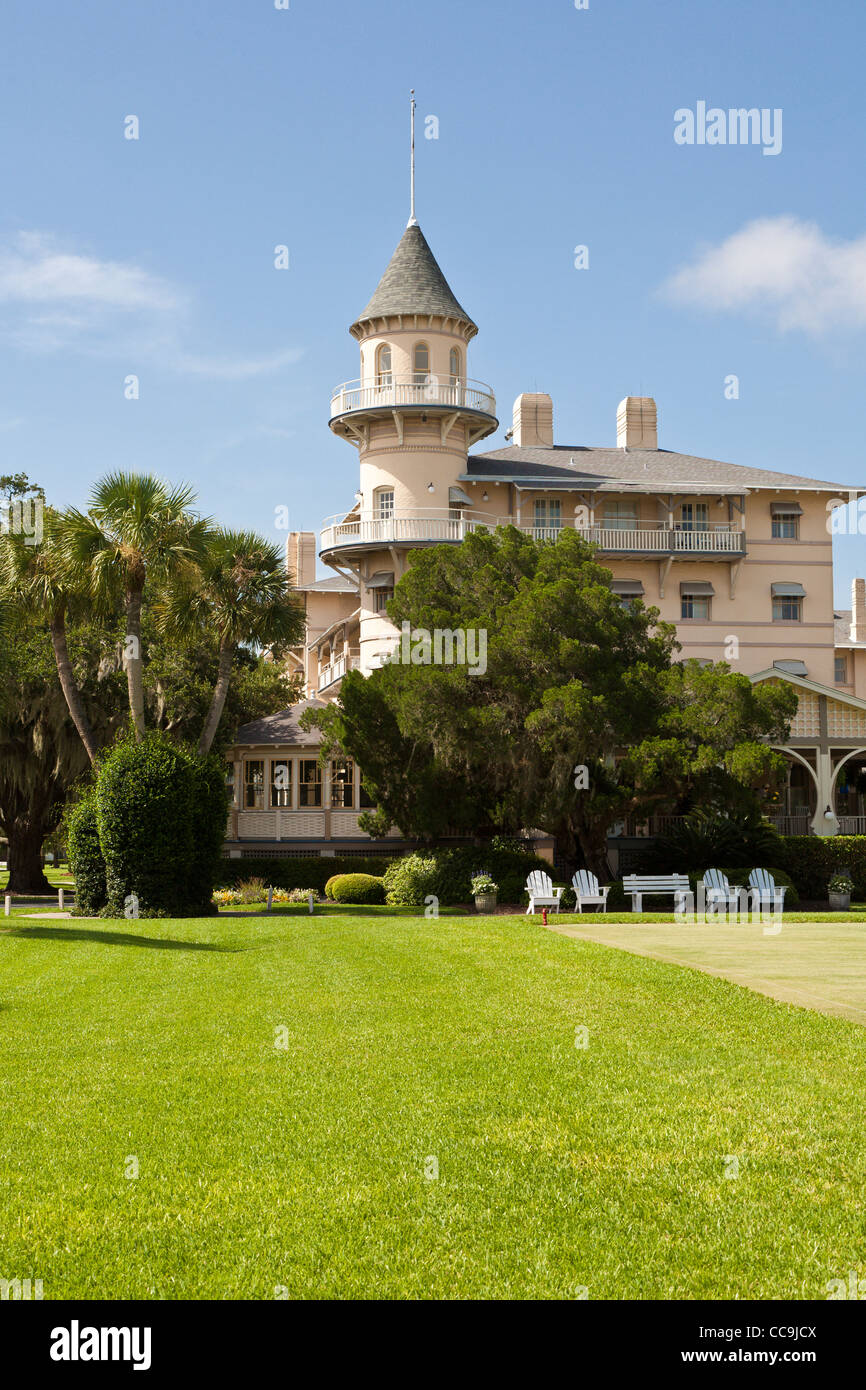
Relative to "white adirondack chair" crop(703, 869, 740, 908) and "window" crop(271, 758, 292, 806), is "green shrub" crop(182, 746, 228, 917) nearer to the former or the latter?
"white adirondack chair" crop(703, 869, 740, 908)

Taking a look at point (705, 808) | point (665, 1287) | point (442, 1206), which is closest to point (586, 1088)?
point (442, 1206)

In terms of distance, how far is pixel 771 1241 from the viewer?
618 cm

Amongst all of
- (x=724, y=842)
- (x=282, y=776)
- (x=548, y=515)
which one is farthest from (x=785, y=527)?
(x=282, y=776)

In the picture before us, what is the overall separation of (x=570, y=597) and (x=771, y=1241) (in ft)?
86.3

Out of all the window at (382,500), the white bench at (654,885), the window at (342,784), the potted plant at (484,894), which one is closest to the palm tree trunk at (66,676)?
the potted plant at (484,894)

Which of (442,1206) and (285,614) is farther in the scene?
(285,614)

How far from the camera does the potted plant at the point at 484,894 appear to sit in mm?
30766

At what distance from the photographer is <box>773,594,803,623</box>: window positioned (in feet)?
156

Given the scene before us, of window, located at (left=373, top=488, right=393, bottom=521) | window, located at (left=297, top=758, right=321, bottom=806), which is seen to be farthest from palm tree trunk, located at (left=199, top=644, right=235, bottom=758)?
window, located at (left=373, top=488, right=393, bottom=521)

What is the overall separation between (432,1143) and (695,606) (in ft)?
134

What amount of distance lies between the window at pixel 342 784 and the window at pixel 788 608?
1708 centimetres

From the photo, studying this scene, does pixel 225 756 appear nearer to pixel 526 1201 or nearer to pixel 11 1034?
pixel 11 1034
